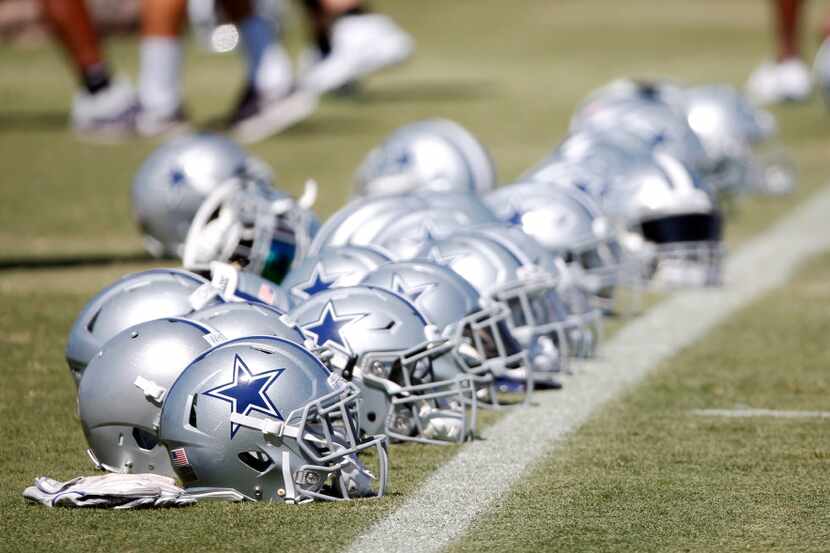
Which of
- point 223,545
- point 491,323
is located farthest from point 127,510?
point 491,323

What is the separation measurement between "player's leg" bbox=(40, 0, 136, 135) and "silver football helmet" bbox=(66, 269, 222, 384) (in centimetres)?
730

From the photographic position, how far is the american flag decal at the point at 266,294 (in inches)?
189

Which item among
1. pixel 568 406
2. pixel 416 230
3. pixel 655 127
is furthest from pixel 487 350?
pixel 655 127

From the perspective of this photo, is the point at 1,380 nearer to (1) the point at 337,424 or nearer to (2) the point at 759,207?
(1) the point at 337,424

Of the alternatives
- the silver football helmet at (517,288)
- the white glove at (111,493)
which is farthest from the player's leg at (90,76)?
the white glove at (111,493)

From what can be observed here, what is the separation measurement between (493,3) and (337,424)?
2365 cm

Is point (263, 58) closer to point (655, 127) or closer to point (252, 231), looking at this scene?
point (655, 127)

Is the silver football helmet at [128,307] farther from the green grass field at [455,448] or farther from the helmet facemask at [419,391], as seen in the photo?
the helmet facemask at [419,391]

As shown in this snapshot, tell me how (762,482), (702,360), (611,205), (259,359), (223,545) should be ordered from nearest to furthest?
(223,545) → (259,359) → (762,482) → (702,360) → (611,205)

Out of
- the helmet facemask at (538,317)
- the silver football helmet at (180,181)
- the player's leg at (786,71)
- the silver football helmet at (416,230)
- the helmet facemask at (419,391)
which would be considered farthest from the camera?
the player's leg at (786,71)

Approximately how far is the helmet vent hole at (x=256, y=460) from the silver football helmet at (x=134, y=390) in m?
0.31

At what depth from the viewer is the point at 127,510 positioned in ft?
12.8

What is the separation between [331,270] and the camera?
519cm

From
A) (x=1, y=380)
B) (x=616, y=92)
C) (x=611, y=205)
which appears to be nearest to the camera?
(x=1, y=380)
